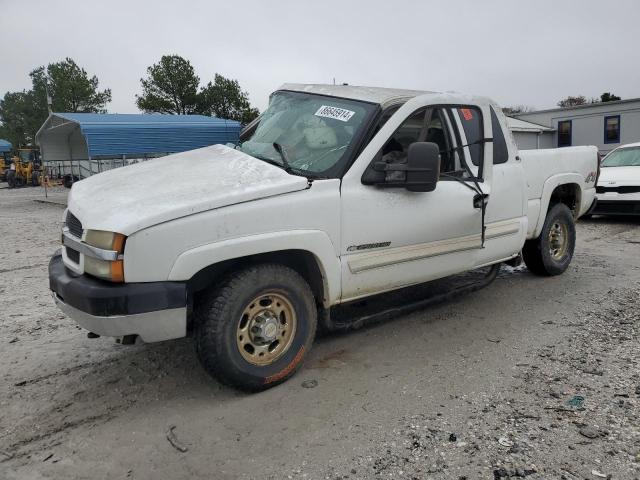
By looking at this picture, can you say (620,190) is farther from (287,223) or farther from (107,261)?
(107,261)

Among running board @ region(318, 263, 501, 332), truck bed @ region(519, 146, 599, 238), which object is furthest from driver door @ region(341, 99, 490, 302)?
truck bed @ region(519, 146, 599, 238)

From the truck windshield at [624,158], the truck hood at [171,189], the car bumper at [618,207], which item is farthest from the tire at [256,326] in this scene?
the truck windshield at [624,158]

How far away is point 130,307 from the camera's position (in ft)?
8.95

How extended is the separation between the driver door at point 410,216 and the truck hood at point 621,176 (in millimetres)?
6731

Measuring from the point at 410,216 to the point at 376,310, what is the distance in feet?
3.69

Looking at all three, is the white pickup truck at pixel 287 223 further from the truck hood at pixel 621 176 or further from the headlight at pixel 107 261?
the truck hood at pixel 621 176

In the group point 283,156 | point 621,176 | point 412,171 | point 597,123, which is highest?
point 597,123

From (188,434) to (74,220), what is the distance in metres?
1.55

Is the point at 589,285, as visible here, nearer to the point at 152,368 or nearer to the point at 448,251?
the point at 448,251

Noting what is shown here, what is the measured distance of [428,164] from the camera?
3.44 metres

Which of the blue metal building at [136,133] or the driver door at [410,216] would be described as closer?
the driver door at [410,216]

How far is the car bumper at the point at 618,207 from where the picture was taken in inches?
370

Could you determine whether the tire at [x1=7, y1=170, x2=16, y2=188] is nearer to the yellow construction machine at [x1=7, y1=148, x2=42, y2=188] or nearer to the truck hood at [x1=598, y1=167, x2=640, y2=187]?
the yellow construction machine at [x1=7, y1=148, x2=42, y2=188]

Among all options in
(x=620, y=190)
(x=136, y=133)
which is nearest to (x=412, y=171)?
(x=620, y=190)
